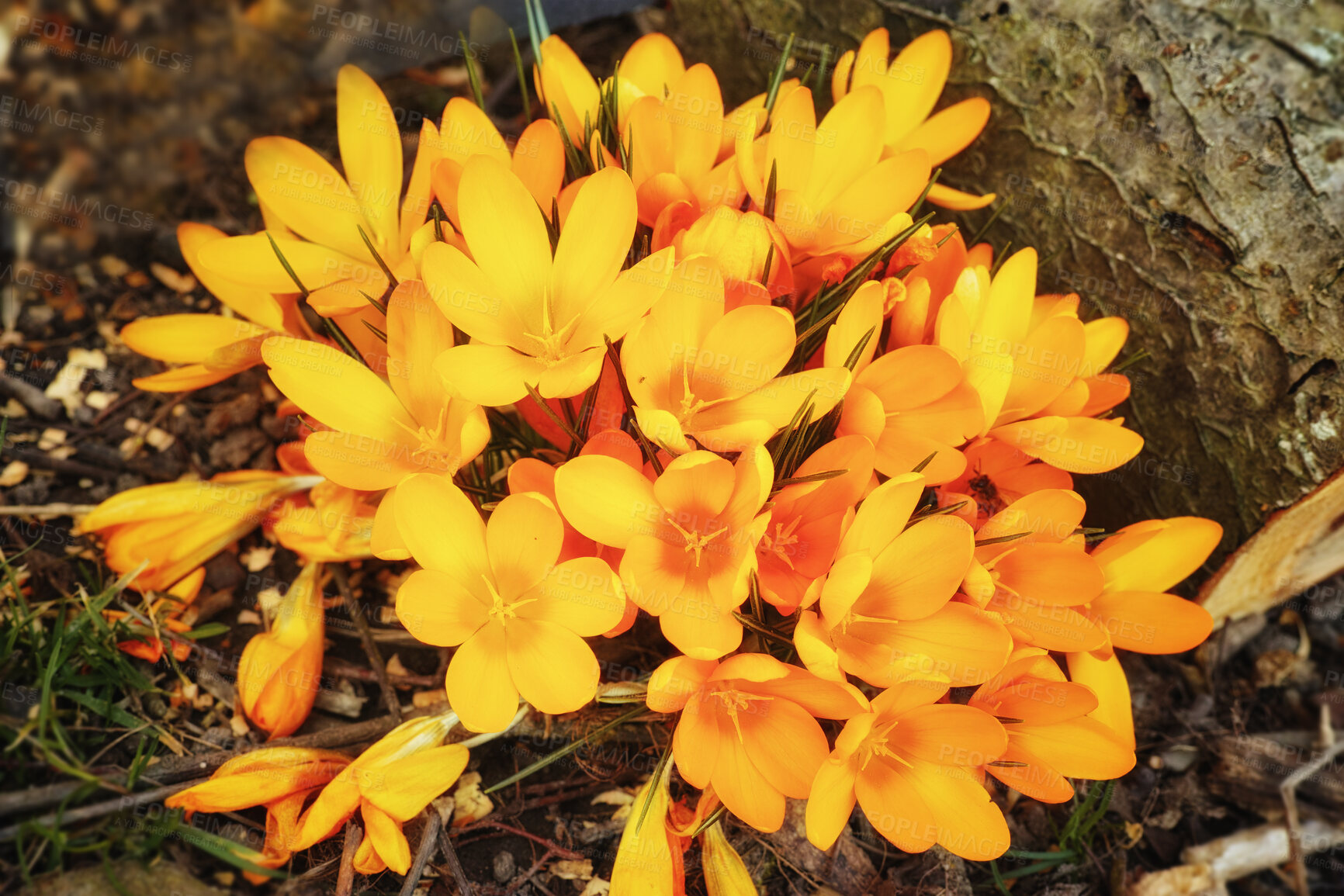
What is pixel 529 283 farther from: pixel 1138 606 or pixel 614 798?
pixel 1138 606

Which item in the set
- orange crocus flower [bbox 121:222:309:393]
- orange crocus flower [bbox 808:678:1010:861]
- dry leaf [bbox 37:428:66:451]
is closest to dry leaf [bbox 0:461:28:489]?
dry leaf [bbox 37:428:66:451]

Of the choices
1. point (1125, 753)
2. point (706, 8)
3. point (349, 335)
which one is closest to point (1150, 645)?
point (1125, 753)

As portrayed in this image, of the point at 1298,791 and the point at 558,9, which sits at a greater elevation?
the point at 558,9

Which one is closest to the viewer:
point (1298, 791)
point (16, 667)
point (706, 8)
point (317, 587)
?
point (16, 667)

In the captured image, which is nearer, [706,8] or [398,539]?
[398,539]

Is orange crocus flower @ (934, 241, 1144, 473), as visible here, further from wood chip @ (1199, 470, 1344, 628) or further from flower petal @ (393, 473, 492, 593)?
flower petal @ (393, 473, 492, 593)

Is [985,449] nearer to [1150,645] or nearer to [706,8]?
[1150,645]

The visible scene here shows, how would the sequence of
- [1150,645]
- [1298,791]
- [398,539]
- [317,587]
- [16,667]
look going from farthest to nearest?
[1298,791]
[317,587]
[16,667]
[1150,645]
[398,539]
